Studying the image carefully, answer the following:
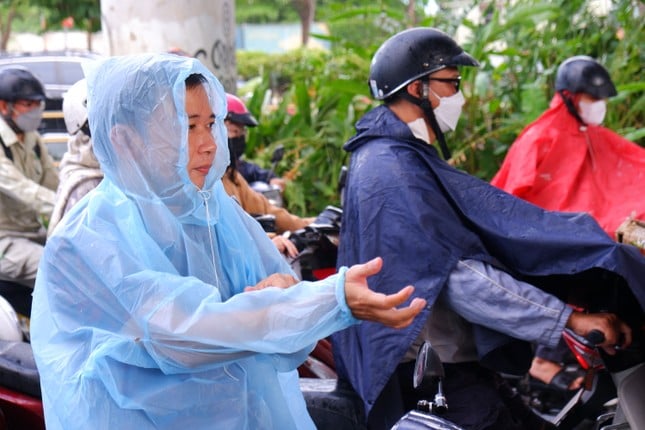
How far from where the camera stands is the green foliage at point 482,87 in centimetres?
686

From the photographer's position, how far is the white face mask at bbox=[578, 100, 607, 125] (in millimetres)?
5266

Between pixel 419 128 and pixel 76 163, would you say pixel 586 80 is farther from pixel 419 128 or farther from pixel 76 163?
pixel 76 163

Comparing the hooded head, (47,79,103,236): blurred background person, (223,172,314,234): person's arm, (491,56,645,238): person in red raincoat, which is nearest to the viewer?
the hooded head

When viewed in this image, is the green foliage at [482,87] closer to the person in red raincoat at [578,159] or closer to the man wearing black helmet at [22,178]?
the person in red raincoat at [578,159]

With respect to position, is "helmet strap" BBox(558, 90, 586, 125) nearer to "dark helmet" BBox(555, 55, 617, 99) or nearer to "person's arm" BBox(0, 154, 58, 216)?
"dark helmet" BBox(555, 55, 617, 99)

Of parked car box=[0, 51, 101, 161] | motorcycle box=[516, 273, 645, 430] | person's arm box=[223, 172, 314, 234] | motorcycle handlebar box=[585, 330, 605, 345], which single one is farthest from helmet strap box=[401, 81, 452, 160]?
parked car box=[0, 51, 101, 161]

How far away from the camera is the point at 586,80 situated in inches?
205

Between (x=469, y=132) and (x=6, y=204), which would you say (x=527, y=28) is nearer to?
(x=469, y=132)

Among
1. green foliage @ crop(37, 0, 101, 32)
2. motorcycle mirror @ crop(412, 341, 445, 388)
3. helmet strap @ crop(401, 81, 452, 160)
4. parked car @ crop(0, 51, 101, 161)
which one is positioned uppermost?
helmet strap @ crop(401, 81, 452, 160)

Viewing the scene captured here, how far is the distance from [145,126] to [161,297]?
16.5 inches

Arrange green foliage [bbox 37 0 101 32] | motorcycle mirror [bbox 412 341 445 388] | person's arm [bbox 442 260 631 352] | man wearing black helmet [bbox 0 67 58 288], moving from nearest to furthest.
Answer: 1. motorcycle mirror [bbox 412 341 445 388]
2. person's arm [bbox 442 260 631 352]
3. man wearing black helmet [bbox 0 67 58 288]
4. green foliage [bbox 37 0 101 32]

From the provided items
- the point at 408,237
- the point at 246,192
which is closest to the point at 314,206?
the point at 246,192

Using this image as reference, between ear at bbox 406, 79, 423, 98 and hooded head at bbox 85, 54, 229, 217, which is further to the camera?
ear at bbox 406, 79, 423, 98

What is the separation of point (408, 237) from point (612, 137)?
3146 millimetres
